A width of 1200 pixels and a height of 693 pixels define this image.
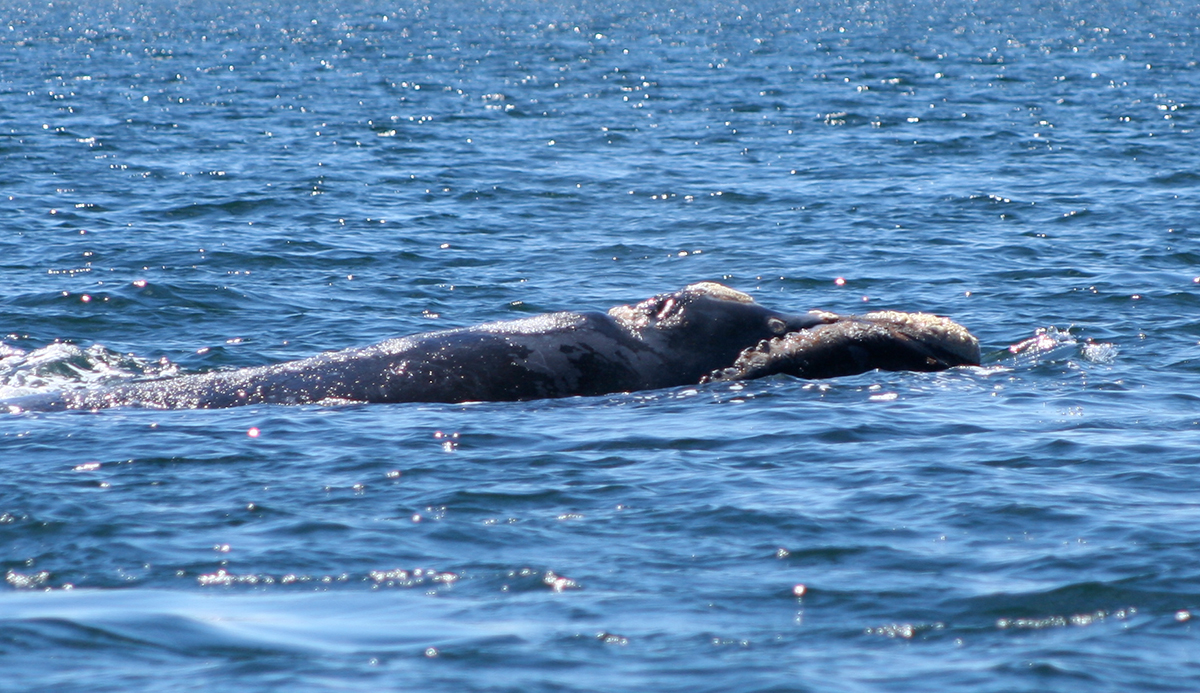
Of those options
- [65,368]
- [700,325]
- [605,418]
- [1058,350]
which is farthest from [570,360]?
[65,368]

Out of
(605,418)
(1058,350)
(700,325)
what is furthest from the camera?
(1058,350)

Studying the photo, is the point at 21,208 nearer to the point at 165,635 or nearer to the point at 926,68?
the point at 165,635

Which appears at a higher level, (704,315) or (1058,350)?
(704,315)

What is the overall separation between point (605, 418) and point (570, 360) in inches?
37.5

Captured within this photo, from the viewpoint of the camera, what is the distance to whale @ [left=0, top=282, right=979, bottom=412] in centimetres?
1221

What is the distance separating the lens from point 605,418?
11484mm

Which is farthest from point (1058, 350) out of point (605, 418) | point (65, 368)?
point (65, 368)

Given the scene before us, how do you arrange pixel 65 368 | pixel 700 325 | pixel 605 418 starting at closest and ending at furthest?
pixel 605 418 → pixel 700 325 → pixel 65 368

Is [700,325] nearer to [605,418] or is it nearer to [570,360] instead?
[570,360]

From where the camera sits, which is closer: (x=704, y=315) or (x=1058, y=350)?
(x=704, y=315)

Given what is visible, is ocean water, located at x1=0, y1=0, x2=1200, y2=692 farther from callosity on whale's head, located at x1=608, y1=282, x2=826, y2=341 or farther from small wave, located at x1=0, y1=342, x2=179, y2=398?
callosity on whale's head, located at x1=608, y1=282, x2=826, y2=341

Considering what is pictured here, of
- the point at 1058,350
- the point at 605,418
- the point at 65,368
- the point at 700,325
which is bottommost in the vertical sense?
the point at 1058,350

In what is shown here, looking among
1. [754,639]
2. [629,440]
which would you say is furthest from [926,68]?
[754,639]

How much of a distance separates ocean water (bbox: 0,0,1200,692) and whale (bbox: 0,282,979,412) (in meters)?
0.26
